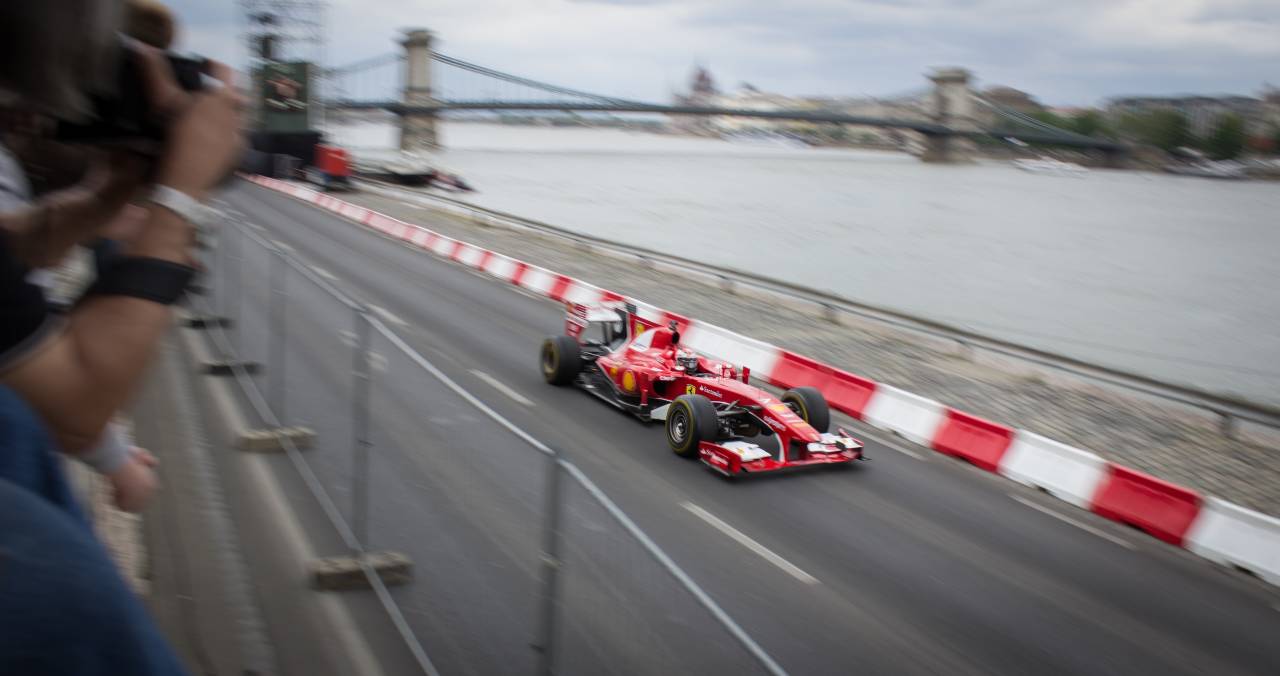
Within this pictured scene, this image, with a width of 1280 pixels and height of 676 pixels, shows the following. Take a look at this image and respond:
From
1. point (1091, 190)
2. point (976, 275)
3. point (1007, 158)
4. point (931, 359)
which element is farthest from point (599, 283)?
point (1007, 158)

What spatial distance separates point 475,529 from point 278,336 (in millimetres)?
4866

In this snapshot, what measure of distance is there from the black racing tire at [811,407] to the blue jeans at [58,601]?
10.7 meters

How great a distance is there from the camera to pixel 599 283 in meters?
24.5

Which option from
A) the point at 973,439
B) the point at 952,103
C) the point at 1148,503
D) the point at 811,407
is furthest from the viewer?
the point at 952,103

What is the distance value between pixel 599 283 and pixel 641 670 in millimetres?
21153

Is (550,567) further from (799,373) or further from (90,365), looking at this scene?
(799,373)

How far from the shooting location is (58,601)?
1137 mm

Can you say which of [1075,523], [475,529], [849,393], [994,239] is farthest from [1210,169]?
[475,529]

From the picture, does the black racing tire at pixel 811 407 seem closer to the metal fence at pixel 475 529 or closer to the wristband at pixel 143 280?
the metal fence at pixel 475 529

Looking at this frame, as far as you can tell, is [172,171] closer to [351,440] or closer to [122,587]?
[122,587]

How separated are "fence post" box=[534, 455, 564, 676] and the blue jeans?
100 inches

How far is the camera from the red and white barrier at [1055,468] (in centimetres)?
1073

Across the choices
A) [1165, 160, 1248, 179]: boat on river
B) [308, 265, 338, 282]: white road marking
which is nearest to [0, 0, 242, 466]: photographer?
[308, 265, 338, 282]: white road marking

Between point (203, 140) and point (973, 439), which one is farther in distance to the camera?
point (973, 439)
